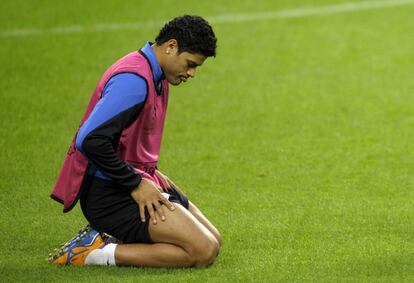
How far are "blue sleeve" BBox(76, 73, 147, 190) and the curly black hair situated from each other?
0.35 m

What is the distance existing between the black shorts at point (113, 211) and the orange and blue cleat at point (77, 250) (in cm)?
9

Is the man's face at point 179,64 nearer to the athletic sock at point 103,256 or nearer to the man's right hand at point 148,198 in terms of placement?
the man's right hand at point 148,198

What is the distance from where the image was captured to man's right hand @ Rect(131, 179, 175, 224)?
7.00 metres

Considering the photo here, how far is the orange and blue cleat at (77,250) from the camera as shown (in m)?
7.17

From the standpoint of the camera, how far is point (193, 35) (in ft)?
23.0

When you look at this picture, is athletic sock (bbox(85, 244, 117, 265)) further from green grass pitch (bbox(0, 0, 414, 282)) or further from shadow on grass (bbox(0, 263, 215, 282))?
green grass pitch (bbox(0, 0, 414, 282))

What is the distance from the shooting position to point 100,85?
704 cm

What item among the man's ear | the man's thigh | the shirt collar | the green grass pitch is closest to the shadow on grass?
the green grass pitch

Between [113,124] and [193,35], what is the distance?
74 cm

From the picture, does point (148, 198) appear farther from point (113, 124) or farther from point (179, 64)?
point (179, 64)

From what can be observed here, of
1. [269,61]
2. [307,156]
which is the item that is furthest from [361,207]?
[269,61]

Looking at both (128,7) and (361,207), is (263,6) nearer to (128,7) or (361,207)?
(128,7)

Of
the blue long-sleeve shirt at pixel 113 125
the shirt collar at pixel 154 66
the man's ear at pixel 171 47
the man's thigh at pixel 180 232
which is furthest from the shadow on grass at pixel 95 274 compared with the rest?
the man's ear at pixel 171 47

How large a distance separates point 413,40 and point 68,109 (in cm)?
459
